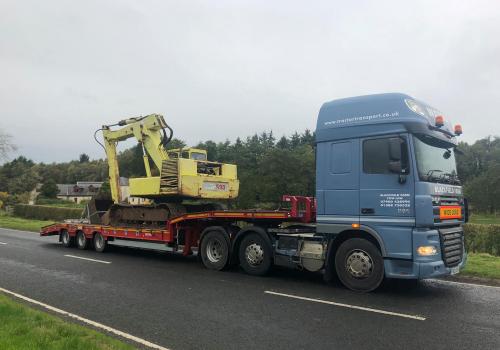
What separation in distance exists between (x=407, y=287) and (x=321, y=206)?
2318 mm

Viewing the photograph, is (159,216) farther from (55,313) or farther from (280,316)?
(280,316)

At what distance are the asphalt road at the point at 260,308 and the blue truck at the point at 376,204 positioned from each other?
22.1 inches

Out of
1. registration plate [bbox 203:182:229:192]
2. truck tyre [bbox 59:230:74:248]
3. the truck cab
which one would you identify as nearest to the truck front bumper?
the truck cab

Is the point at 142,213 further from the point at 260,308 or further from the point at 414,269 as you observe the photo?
the point at 414,269

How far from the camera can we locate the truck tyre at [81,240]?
15391 millimetres

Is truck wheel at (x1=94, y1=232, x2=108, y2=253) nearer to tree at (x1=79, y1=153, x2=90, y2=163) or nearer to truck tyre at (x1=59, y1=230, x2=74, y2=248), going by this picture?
truck tyre at (x1=59, y1=230, x2=74, y2=248)

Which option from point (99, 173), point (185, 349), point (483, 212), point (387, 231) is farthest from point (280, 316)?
point (99, 173)

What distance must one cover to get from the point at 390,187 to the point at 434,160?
1048mm

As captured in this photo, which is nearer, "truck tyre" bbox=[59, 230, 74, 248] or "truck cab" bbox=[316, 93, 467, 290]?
"truck cab" bbox=[316, 93, 467, 290]

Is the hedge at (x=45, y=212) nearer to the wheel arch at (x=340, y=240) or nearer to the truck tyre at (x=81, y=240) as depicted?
the truck tyre at (x=81, y=240)

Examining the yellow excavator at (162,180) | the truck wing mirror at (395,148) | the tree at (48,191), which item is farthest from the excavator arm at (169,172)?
the tree at (48,191)

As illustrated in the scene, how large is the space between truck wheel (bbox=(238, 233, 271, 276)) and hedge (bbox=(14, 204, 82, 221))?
28.4 metres

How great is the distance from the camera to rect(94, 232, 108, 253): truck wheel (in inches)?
573

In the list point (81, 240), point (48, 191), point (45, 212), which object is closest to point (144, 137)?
point (81, 240)
